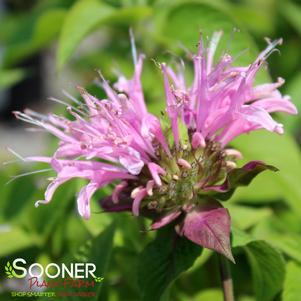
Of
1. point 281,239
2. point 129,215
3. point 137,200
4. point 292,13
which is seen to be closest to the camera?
point 137,200

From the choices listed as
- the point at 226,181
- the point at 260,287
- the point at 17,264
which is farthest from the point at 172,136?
the point at 17,264

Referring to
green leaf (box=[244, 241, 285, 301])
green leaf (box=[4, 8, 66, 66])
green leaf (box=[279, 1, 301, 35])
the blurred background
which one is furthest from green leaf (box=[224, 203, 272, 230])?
green leaf (box=[279, 1, 301, 35])

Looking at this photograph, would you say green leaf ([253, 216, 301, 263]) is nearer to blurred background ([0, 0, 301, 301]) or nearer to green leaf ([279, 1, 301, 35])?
blurred background ([0, 0, 301, 301])

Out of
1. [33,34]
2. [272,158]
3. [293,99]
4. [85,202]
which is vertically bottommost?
[85,202]

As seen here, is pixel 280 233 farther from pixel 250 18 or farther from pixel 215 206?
pixel 250 18

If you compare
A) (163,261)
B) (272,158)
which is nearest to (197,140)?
(163,261)

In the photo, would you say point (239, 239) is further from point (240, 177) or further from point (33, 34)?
point (33, 34)
